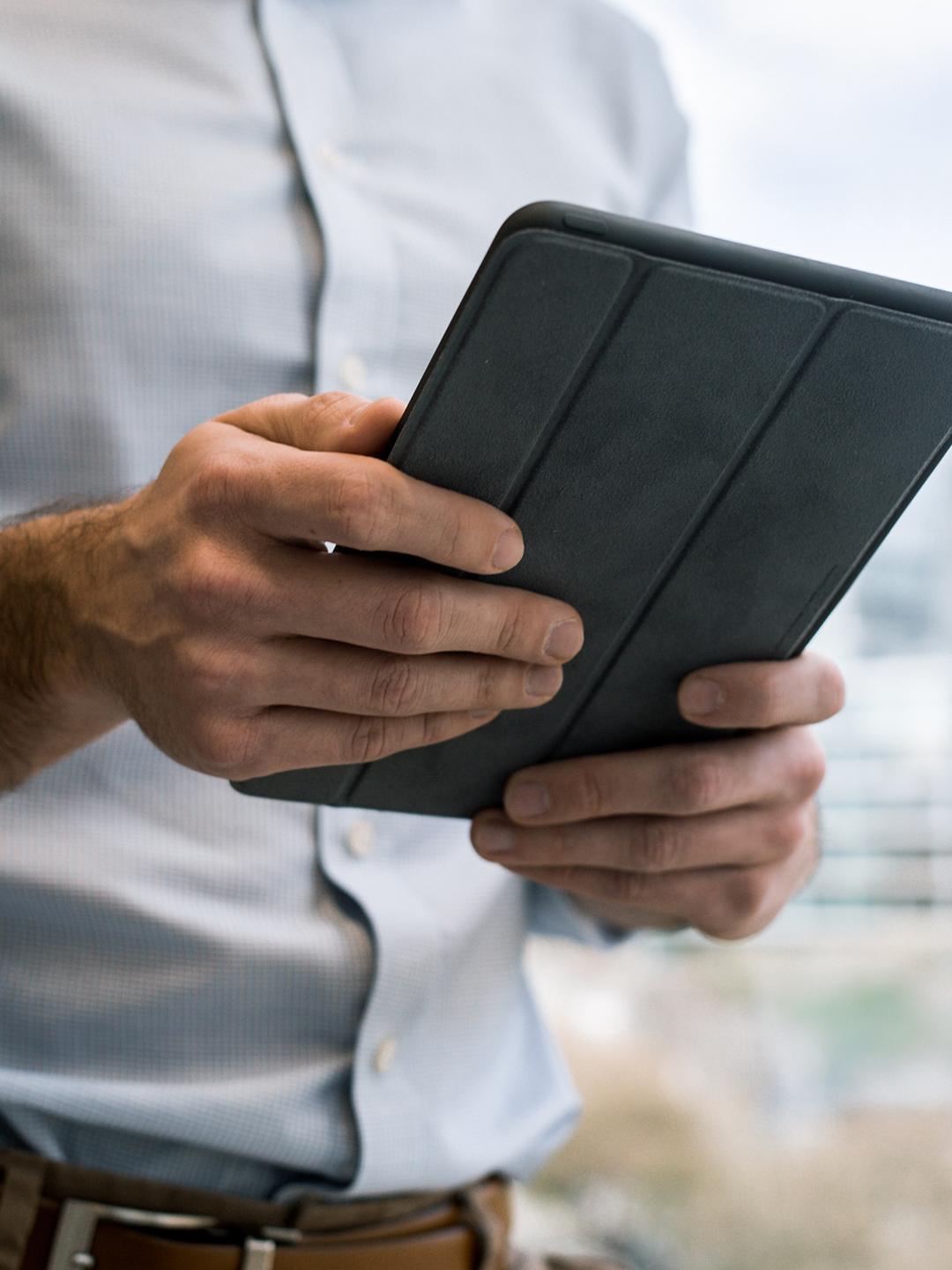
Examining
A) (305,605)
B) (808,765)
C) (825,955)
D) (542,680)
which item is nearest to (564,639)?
(542,680)

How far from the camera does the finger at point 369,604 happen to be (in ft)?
1.55

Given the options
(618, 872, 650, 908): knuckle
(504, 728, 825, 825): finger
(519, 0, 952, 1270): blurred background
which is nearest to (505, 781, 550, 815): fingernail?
(504, 728, 825, 825): finger

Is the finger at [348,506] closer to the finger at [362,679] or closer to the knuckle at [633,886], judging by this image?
the finger at [362,679]

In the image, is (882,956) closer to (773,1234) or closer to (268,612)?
(773,1234)

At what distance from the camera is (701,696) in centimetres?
63

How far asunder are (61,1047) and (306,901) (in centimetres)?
19

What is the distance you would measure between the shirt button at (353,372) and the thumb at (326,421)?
336mm

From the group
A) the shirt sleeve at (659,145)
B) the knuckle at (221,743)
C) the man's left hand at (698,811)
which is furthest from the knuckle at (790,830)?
the shirt sleeve at (659,145)

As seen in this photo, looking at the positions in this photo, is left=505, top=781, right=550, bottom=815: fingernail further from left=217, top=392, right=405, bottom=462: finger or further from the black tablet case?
left=217, top=392, right=405, bottom=462: finger

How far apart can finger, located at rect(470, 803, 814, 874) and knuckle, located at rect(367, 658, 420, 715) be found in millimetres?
183

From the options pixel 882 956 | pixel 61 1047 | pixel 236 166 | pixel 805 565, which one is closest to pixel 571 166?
pixel 236 166

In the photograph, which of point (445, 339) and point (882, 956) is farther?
point (882, 956)

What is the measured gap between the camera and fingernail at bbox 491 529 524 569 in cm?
49

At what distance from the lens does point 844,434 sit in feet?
1.74
